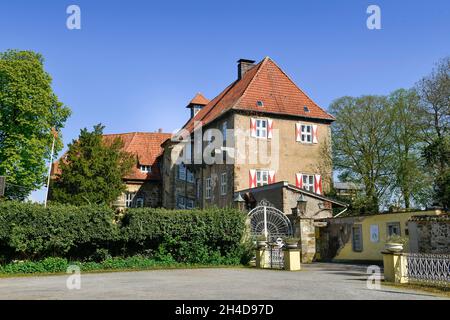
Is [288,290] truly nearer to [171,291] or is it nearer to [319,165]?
[171,291]

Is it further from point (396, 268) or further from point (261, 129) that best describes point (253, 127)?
point (396, 268)

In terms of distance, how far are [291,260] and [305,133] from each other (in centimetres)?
1660

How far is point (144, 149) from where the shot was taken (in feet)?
156

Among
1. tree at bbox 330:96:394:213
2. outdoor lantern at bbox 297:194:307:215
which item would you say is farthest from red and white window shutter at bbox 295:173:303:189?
outdoor lantern at bbox 297:194:307:215

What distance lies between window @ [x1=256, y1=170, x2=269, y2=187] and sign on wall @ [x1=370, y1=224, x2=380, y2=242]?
9006mm

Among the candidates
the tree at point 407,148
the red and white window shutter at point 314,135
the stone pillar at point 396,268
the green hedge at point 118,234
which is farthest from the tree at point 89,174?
the stone pillar at point 396,268

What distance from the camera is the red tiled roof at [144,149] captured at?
148 feet

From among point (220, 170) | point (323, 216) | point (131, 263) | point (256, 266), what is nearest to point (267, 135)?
point (220, 170)

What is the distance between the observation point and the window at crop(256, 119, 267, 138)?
1255 inches

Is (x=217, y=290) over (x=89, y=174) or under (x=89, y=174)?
under

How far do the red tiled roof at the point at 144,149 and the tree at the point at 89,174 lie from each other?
1183 centimetres

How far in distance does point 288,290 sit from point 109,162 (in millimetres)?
22761

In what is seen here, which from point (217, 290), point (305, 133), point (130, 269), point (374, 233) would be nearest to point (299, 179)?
point (305, 133)

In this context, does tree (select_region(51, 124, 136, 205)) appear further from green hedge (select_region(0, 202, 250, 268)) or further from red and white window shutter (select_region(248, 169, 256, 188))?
green hedge (select_region(0, 202, 250, 268))
